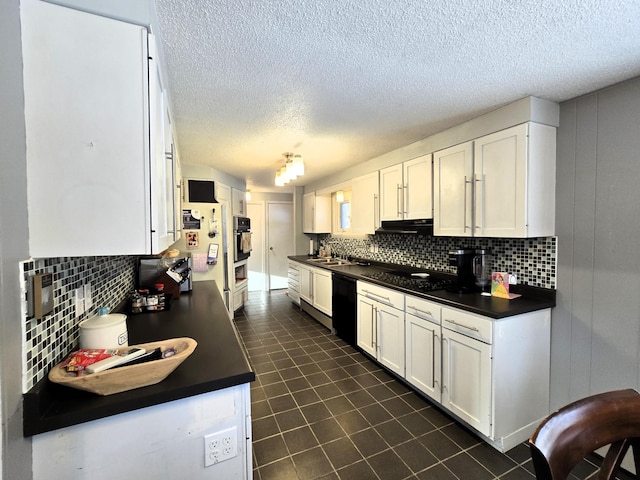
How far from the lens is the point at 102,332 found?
1130 mm

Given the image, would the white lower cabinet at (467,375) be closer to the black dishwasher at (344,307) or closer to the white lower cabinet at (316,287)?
the black dishwasher at (344,307)

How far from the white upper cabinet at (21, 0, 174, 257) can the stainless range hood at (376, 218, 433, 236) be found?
228 centimetres

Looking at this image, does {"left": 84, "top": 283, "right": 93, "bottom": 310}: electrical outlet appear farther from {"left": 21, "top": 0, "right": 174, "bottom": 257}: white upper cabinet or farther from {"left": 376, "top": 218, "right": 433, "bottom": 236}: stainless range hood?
{"left": 376, "top": 218, "right": 433, "bottom": 236}: stainless range hood

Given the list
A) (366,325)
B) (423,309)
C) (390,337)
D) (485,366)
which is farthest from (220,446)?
(366,325)

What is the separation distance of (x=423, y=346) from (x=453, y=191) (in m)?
1.28

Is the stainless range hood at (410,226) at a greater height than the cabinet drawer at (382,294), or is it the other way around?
→ the stainless range hood at (410,226)

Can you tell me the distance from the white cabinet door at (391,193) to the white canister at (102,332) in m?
2.53

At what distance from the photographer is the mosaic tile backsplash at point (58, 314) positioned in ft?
2.82

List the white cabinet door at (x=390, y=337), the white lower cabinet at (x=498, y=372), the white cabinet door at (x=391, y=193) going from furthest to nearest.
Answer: the white cabinet door at (x=391, y=193) < the white cabinet door at (x=390, y=337) < the white lower cabinet at (x=498, y=372)

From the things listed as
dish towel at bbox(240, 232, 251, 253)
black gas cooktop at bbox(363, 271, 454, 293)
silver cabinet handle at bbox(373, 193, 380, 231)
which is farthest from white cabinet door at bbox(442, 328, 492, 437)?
dish towel at bbox(240, 232, 251, 253)

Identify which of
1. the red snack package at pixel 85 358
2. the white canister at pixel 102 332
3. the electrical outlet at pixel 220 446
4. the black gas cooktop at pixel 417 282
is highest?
the white canister at pixel 102 332

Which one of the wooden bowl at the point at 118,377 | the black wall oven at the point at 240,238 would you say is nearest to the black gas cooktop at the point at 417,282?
the wooden bowl at the point at 118,377

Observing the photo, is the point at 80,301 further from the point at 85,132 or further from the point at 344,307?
the point at 344,307

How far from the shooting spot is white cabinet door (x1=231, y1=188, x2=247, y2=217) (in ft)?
15.7
